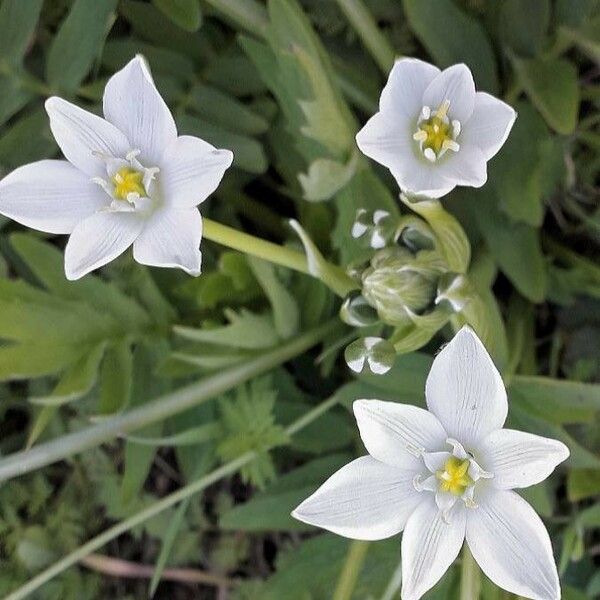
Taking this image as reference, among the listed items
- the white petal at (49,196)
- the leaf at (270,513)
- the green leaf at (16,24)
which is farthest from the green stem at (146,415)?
the green leaf at (16,24)

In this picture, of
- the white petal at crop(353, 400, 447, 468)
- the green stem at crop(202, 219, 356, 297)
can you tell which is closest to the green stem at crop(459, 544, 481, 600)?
the white petal at crop(353, 400, 447, 468)

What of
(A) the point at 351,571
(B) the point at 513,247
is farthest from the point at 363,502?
(B) the point at 513,247

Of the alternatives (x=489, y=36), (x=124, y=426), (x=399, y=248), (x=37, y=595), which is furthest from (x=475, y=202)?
(x=37, y=595)

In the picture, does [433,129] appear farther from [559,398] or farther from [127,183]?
[559,398]

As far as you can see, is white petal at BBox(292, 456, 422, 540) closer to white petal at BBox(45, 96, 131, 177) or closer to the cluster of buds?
the cluster of buds

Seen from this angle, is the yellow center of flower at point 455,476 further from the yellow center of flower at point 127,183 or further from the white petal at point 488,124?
the yellow center of flower at point 127,183

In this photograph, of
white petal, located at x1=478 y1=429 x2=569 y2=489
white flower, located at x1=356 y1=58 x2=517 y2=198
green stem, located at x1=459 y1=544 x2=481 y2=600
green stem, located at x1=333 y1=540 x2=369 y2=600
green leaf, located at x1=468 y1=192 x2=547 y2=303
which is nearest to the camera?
white petal, located at x1=478 y1=429 x2=569 y2=489
